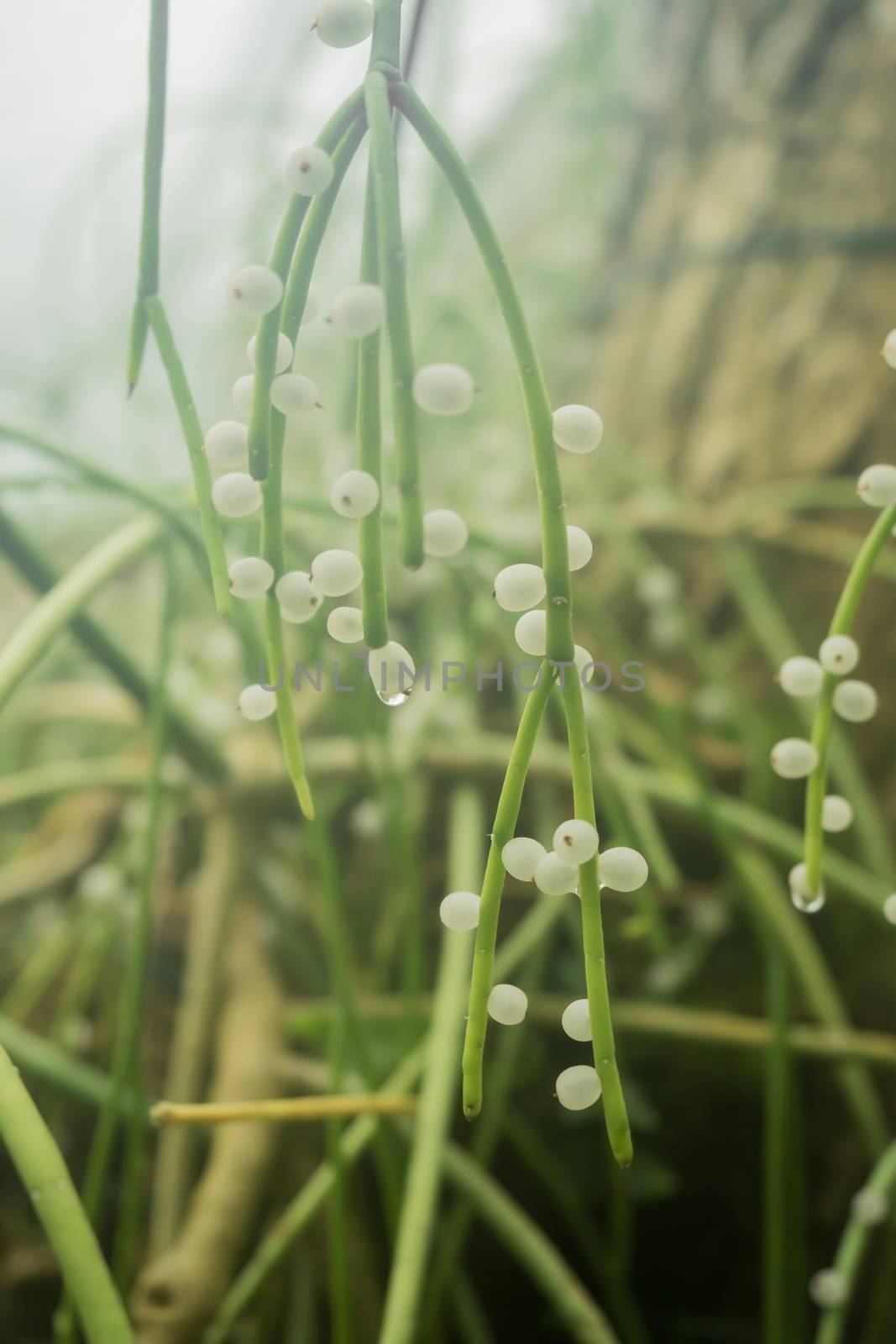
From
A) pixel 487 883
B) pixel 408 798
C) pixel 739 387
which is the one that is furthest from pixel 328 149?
pixel 739 387

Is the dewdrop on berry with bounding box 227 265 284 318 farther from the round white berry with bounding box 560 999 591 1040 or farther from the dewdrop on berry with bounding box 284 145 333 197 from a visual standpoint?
the round white berry with bounding box 560 999 591 1040

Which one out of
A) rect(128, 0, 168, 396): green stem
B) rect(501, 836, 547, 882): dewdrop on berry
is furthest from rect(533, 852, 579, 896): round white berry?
rect(128, 0, 168, 396): green stem

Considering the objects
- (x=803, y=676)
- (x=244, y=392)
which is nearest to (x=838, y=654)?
(x=803, y=676)

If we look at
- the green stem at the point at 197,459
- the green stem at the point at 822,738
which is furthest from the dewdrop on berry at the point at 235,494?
the green stem at the point at 822,738

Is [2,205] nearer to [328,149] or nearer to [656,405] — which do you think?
[656,405]

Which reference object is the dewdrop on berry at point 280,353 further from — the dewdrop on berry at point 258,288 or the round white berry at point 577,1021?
the round white berry at point 577,1021

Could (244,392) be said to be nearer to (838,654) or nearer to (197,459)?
(197,459)
